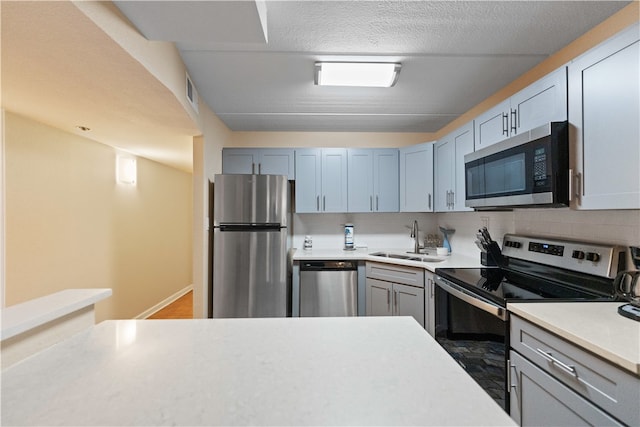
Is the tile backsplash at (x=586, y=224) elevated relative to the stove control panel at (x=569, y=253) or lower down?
elevated

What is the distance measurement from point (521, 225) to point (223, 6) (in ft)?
7.83

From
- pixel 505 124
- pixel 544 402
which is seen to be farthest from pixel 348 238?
pixel 544 402

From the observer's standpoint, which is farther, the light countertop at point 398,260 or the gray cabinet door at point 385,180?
the gray cabinet door at point 385,180

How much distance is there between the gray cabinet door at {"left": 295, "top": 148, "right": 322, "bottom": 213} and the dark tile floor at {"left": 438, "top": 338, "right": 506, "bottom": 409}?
200cm

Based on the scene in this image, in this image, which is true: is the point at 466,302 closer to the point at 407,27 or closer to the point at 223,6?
the point at 407,27

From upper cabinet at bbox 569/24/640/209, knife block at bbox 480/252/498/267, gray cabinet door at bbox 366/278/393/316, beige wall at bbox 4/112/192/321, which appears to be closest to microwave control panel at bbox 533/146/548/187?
upper cabinet at bbox 569/24/640/209

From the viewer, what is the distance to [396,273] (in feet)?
8.93

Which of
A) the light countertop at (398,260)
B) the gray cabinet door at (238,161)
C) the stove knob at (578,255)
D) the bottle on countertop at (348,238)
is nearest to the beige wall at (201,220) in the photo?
the gray cabinet door at (238,161)

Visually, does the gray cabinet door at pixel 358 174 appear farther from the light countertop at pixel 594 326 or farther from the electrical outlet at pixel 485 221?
the light countertop at pixel 594 326

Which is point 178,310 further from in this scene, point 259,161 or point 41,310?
point 41,310

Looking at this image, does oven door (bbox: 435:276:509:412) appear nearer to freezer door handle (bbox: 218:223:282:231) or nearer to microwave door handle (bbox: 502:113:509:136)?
microwave door handle (bbox: 502:113:509:136)

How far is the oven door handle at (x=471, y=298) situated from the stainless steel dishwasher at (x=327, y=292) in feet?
3.14

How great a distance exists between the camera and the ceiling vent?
2.10 metres

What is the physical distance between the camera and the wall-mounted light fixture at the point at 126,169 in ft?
10.8
